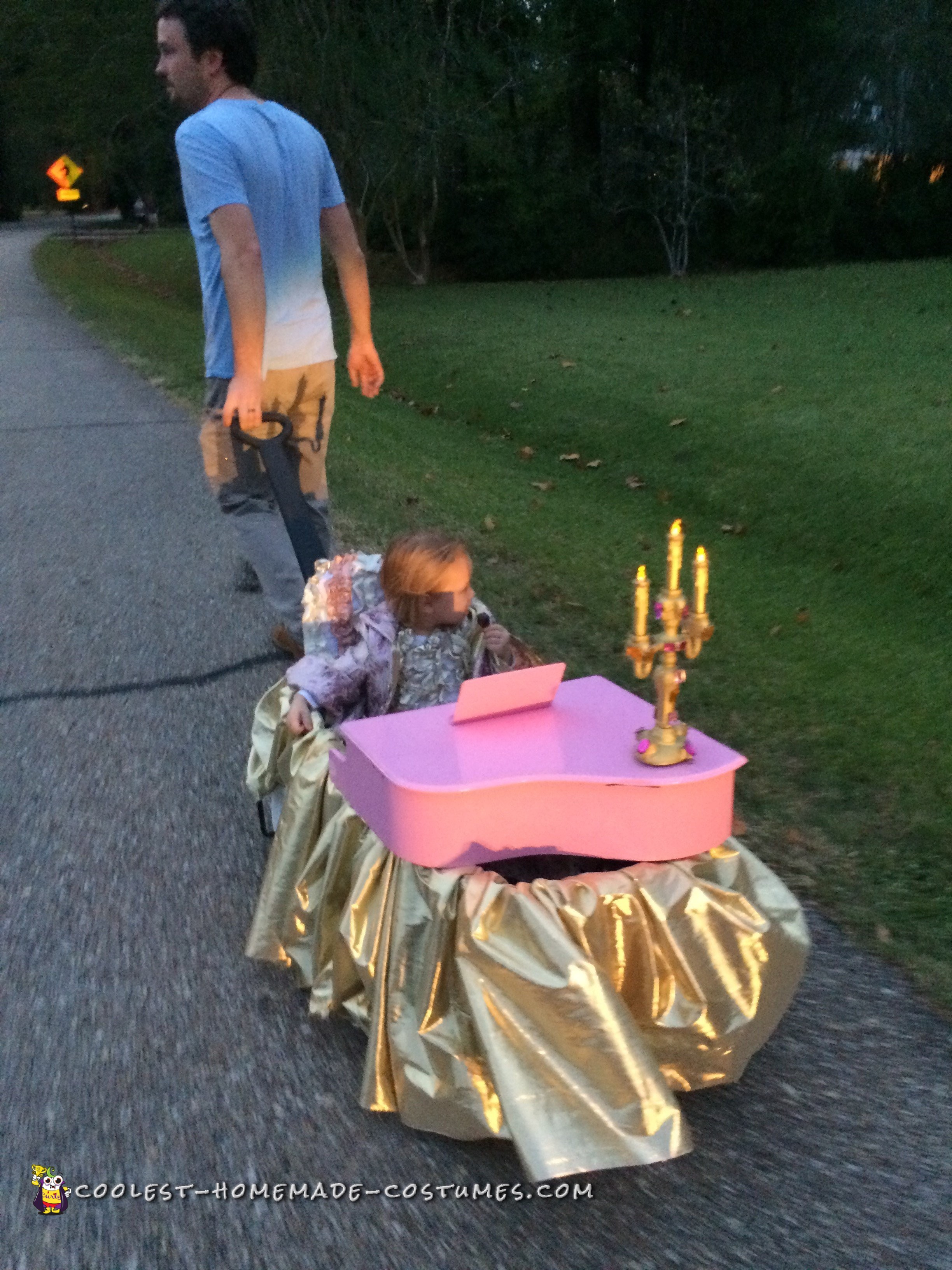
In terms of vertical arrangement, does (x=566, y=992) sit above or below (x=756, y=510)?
above

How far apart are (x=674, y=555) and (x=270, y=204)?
90.9 inches

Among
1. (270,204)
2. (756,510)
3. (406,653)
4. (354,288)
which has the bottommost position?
(756,510)

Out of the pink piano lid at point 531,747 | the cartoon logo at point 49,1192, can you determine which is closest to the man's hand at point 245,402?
the pink piano lid at point 531,747

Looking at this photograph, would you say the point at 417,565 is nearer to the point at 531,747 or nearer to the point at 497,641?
the point at 497,641

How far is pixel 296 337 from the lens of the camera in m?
4.28

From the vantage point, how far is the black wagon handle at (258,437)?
3.72 meters

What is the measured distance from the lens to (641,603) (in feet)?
7.91

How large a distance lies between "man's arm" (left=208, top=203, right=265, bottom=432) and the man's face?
398 millimetres

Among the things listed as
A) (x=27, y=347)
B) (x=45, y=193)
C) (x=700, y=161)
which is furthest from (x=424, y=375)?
(x=45, y=193)

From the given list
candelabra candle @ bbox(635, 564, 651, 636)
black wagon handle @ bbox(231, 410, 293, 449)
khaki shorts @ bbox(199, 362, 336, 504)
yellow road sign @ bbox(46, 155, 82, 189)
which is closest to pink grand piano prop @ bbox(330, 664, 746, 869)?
candelabra candle @ bbox(635, 564, 651, 636)

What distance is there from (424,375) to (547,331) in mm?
2908

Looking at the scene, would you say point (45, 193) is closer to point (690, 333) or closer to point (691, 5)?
point (691, 5)

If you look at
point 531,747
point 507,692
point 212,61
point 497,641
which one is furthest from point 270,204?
point 531,747

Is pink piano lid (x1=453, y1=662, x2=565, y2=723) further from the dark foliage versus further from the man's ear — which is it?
the dark foliage
